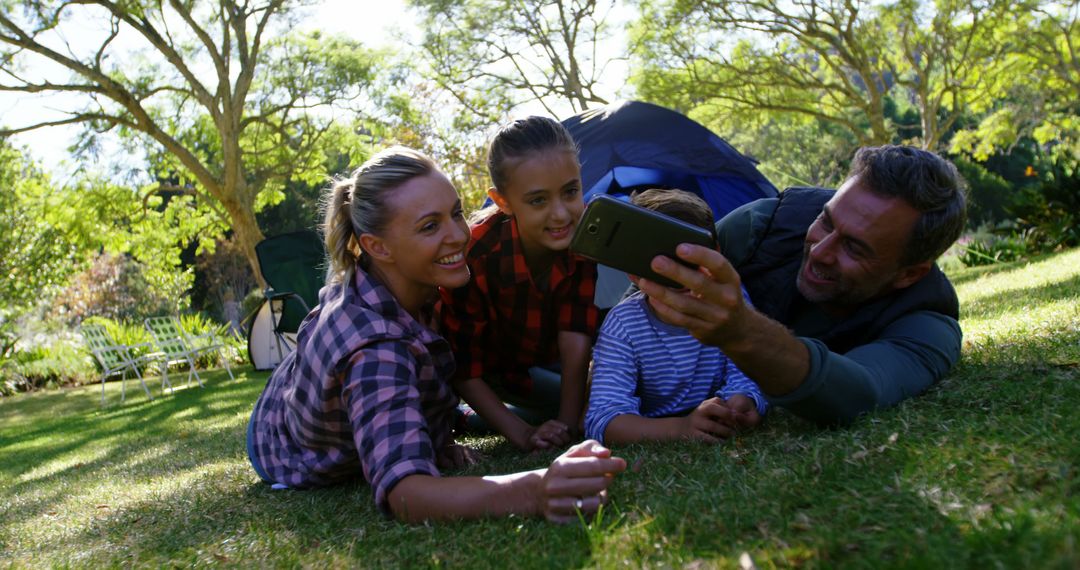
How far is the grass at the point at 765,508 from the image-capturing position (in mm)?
1495

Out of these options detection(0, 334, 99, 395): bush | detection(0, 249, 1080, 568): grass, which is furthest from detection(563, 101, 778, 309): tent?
detection(0, 334, 99, 395): bush

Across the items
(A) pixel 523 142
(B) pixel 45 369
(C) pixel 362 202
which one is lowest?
(B) pixel 45 369

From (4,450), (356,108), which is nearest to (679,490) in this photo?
(4,450)

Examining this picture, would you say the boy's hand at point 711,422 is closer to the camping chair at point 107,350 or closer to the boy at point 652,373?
the boy at point 652,373

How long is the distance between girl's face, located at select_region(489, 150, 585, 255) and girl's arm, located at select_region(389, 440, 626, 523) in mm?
1379

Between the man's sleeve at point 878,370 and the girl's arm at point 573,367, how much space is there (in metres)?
1.10

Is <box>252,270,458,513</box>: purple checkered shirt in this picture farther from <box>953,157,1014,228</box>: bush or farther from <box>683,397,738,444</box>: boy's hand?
<box>953,157,1014,228</box>: bush

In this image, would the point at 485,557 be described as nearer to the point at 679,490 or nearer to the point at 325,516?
the point at 679,490

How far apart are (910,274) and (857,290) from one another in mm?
209

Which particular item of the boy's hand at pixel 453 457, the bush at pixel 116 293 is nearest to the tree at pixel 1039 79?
the boy's hand at pixel 453 457

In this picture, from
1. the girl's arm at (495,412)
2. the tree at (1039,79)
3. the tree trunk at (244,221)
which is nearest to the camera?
the girl's arm at (495,412)

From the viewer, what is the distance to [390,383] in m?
2.35

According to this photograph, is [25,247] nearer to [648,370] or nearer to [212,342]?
[212,342]

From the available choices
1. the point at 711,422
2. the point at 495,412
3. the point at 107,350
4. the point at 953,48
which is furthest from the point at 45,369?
the point at 953,48
